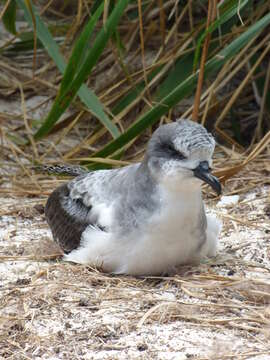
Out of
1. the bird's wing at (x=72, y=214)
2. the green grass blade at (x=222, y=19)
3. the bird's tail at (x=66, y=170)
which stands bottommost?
the bird's tail at (x=66, y=170)

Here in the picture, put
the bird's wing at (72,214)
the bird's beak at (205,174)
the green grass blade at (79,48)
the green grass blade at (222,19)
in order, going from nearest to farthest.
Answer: the bird's beak at (205,174)
the bird's wing at (72,214)
the green grass blade at (222,19)
the green grass blade at (79,48)

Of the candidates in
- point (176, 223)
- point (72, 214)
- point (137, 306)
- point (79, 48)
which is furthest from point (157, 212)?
point (79, 48)

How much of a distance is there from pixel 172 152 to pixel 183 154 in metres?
0.10

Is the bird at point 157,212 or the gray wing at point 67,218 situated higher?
the bird at point 157,212

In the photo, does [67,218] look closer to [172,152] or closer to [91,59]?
[172,152]

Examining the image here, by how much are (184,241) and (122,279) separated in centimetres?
36

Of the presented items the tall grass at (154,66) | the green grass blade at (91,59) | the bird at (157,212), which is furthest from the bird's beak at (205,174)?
the green grass blade at (91,59)

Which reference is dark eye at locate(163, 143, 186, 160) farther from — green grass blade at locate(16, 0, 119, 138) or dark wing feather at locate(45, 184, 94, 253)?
green grass blade at locate(16, 0, 119, 138)

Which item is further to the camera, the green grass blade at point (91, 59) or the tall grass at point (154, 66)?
the tall grass at point (154, 66)

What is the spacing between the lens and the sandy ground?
374 centimetres

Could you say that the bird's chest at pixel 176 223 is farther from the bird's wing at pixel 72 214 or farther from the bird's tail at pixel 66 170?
the bird's tail at pixel 66 170

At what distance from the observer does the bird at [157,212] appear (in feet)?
14.2

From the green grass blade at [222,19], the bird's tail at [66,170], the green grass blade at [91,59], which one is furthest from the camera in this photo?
the bird's tail at [66,170]

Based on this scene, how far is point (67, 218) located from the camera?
504 centimetres
